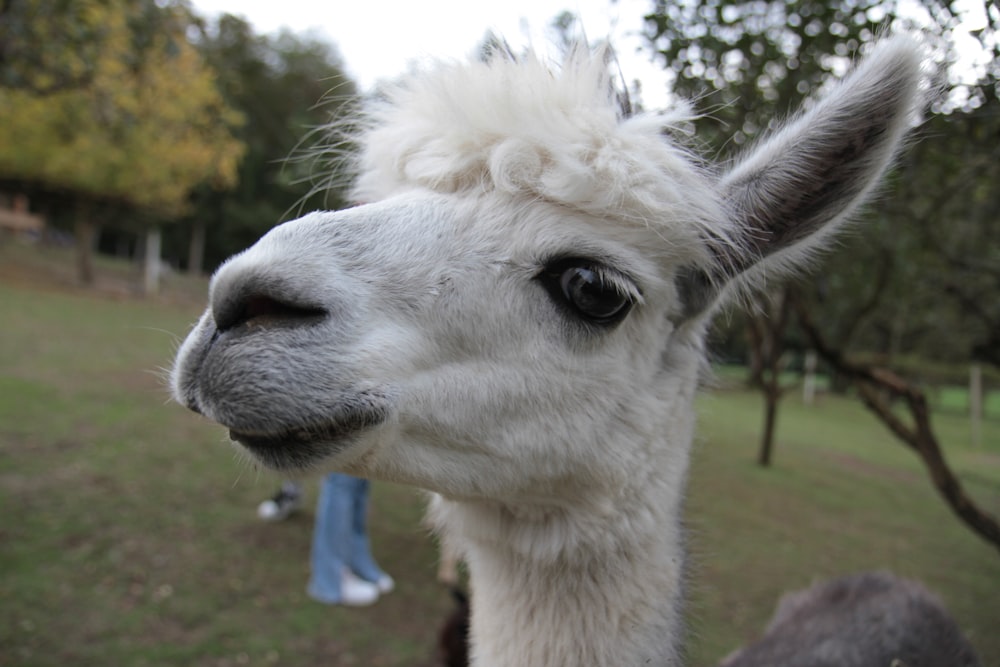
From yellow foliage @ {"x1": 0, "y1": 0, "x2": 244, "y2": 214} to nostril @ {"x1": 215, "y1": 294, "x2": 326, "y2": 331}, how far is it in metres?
6.61

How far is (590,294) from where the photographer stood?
1.60 meters

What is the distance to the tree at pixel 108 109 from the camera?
19.0ft

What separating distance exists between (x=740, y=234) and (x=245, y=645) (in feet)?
14.2

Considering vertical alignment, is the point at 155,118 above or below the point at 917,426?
above

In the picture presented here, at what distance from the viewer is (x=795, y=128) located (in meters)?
1.65

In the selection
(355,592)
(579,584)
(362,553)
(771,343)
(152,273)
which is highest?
(579,584)

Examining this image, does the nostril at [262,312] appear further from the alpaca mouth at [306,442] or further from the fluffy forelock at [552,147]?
the fluffy forelock at [552,147]

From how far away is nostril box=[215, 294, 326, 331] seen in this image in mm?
1304

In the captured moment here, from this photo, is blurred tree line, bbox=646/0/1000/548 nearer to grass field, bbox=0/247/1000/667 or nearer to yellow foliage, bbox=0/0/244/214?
grass field, bbox=0/247/1000/667

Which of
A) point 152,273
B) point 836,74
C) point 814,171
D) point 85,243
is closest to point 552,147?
point 814,171

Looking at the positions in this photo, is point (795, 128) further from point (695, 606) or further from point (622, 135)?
point (695, 606)

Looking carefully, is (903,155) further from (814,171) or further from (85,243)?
(85,243)

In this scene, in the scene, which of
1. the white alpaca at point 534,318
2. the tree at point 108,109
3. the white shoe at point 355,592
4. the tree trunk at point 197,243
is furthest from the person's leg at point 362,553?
the tree trunk at point 197,243

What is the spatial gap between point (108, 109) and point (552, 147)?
757 cm
